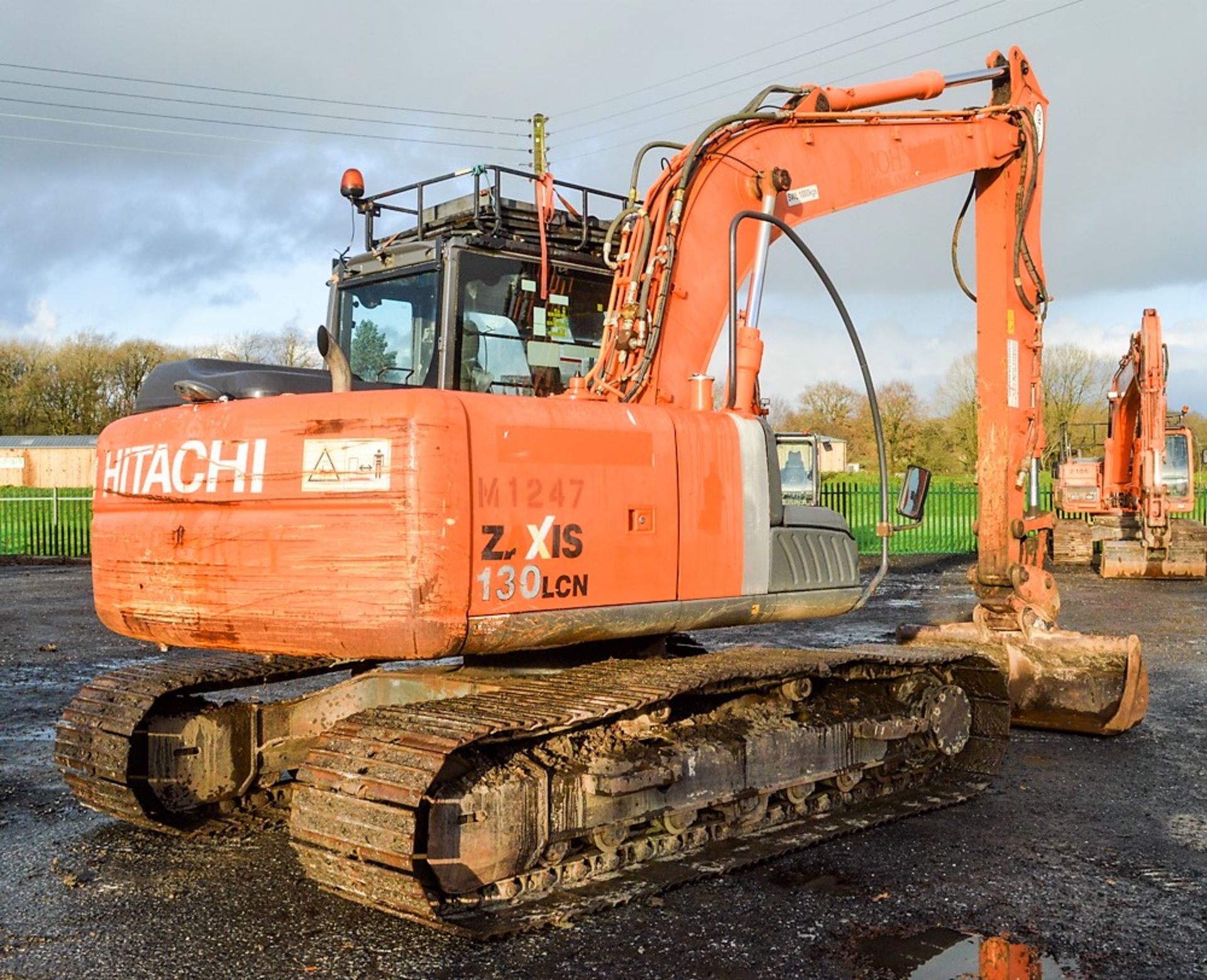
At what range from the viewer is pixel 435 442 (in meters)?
4.25

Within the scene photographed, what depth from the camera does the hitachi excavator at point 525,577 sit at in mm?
4270

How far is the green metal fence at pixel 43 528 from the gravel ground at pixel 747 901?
19.8 metres

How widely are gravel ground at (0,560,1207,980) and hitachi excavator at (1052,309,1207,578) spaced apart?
13.6 meters

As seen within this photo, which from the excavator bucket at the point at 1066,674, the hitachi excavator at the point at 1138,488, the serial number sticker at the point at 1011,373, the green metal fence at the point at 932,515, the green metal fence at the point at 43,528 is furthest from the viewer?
the green metal fence at the point at 932,515

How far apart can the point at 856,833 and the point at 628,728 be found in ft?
4.50

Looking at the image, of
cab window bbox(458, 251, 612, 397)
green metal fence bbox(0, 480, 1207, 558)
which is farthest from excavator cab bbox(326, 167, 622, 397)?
green metal fence bbox(0, 480, 1207, 558)

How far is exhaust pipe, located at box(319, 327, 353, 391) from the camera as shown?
454cm

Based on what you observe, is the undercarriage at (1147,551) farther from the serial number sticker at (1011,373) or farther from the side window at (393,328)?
the side window at (393,328)

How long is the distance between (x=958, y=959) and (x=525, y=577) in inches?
77.0

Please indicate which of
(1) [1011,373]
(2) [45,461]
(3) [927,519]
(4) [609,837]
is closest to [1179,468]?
(3) [927,519]

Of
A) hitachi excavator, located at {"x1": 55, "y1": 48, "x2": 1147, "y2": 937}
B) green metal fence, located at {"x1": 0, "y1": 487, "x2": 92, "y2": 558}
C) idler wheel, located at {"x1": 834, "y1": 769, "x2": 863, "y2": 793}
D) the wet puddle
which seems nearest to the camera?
the wet puddle

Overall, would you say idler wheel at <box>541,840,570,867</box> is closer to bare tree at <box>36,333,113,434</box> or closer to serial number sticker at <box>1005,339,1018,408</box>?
serial number sticker at <box>1005,339,1018,408</box>

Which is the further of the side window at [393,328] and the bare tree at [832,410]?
the bare tree at [832,410]

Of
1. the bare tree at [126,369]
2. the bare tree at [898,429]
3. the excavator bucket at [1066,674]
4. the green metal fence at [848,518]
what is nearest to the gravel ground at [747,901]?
the excavator bucket at [1066,674]
